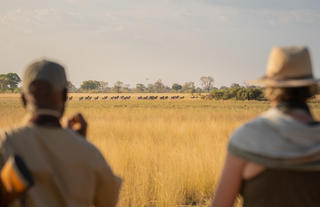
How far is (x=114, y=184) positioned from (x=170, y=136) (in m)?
7.65

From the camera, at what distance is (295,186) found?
54.9 inches

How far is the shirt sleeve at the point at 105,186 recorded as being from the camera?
1.69m

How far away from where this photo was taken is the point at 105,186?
175cm

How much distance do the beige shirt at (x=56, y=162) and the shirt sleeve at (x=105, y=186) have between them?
0.02 metres

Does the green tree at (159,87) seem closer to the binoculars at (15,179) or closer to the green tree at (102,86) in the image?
the green tree at (102,86)

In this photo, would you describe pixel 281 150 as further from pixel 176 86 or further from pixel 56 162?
pixel 176 86

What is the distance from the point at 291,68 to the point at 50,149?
115 cm

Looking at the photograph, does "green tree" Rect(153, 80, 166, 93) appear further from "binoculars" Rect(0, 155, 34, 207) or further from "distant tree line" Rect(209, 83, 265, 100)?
"binoculars" Rect(0, 155, 34, 207)

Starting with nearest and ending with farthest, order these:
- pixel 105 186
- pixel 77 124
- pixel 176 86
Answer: pixel 105 186
pixel 77 124
pixel 176 86

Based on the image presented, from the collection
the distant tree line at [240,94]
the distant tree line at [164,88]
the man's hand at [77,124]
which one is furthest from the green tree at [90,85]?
the man's hand at [77,124]

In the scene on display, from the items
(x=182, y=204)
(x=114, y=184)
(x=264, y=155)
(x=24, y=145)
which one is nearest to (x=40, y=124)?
(x=24, y=145)

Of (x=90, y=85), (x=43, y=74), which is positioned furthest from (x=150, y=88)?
(x=43, y=74)

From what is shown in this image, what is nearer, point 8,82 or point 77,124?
point 77,124

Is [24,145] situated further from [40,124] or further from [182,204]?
[182,204]
